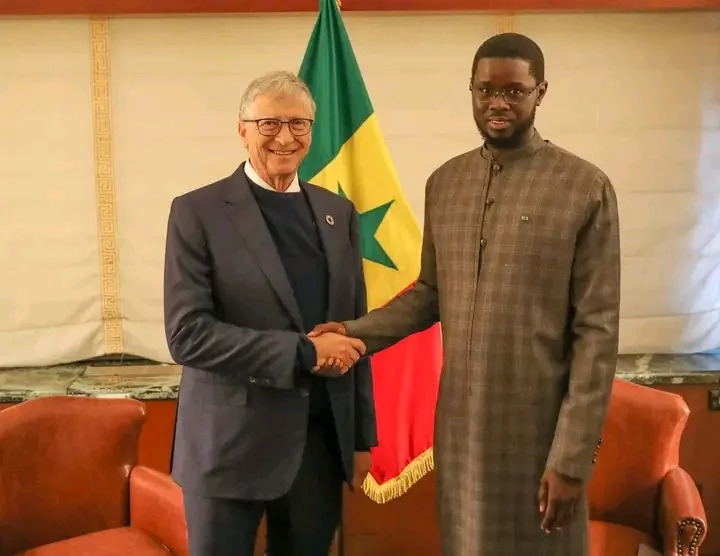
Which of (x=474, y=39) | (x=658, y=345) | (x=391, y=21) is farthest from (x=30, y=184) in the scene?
(x=658, y=345)

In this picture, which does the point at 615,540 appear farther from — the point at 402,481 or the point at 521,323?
the point at 521,323

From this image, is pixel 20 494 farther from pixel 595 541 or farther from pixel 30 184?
pixel 595 541

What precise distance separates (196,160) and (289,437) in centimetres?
136

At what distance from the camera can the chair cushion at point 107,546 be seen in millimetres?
2041

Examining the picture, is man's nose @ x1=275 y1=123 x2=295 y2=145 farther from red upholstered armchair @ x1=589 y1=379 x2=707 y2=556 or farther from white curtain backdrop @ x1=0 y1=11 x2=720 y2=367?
red upholstered armchair @ x1=589 y1=379 x2=707 y2=556

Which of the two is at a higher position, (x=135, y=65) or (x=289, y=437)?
(x=135, y=65)

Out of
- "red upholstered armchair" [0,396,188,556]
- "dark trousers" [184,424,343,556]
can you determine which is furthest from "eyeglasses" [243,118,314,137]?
"red upholstered armchair" [0,396,188,556]

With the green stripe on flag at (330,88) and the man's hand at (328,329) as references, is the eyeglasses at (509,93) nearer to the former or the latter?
the man's hand at (328,329)

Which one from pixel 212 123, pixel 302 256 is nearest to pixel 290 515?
pixel 302 256

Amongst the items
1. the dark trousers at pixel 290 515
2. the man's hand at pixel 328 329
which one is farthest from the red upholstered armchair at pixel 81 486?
the man's hand at pixel 328 329

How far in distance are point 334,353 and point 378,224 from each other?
0.79 metres

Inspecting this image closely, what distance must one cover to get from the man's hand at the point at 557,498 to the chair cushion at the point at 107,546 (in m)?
1.08

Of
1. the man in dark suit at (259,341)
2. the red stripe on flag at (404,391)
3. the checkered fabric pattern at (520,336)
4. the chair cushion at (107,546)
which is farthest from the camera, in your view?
the red stripe on flag at (404,391)

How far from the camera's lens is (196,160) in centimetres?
265
